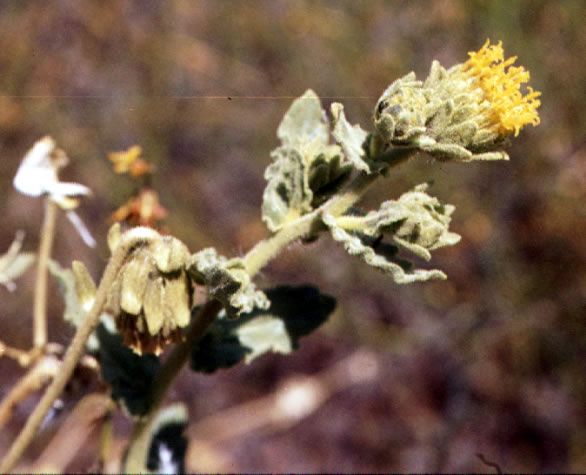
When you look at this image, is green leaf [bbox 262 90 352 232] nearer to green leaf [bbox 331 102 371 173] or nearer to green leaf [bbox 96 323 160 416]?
green leaf [bbox 331 102 371 173]

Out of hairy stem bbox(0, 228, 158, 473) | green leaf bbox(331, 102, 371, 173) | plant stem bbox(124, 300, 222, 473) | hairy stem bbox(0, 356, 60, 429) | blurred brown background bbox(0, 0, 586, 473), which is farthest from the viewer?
blurred brown background bbox(0, 0, 586, 473)

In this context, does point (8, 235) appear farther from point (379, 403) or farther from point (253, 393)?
point (379, 403)

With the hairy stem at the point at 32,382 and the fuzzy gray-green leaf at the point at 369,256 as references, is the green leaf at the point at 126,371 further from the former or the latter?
the fuzzy gray-green leaf at the point at 369,256

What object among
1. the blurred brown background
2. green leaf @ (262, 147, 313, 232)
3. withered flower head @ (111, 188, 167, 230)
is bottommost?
green leaf @ (262, 147, 313, 232)

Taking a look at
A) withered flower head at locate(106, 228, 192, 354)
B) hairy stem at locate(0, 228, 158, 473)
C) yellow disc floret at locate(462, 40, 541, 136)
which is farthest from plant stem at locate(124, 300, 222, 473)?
yellow disc floret at locate(462, 40, 541, 136)

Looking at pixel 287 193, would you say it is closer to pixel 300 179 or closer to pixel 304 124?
pixel 300 179

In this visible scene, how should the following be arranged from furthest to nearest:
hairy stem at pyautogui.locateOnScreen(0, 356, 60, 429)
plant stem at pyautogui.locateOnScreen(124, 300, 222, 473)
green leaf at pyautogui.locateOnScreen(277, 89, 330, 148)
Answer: hairy stem at pyautogui.locateOnScreen(0, 356, 60, 429) < green leaf at pyautogui.locateOnScreen(277, 89, 330, 148) < plant stem at pyautogui.locateOnScreen(124, 300, 222, 473)

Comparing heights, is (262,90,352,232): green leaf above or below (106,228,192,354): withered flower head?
above
